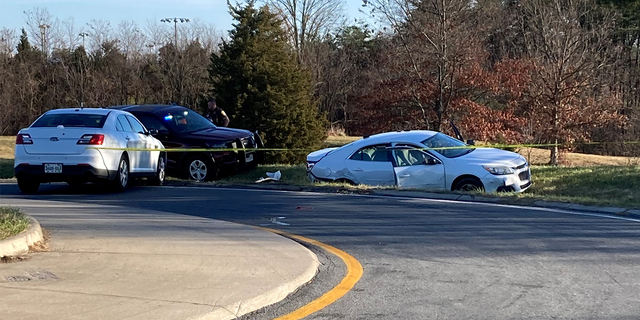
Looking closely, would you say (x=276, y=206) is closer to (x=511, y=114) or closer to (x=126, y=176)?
(x=126, y=176)

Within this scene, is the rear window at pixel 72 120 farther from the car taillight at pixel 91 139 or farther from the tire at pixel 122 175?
the tire at pixel 122 175

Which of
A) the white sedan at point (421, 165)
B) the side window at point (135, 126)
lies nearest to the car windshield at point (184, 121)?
the side window at point (135, 126)

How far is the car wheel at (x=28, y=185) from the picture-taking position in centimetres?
1386

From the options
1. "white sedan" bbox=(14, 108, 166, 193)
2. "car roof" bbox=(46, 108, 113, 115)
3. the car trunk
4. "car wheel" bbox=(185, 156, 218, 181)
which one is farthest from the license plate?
"car wheel" bbox=(185, 156, 218, 181)

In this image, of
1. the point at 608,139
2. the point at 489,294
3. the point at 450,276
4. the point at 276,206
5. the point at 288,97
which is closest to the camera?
the point at 489,294

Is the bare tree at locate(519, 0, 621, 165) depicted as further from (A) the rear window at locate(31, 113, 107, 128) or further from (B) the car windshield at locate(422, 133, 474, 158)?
(A) the rear window at locate(31, 113, 107, 128)

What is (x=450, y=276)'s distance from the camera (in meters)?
6.86

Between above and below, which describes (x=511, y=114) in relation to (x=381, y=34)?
below

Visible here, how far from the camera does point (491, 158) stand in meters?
14.0

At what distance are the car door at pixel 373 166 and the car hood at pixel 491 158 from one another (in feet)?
4.47

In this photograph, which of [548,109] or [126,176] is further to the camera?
[548,109]

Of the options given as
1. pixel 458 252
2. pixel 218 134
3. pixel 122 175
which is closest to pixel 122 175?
pixel 122 175

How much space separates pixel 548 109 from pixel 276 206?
19.3m

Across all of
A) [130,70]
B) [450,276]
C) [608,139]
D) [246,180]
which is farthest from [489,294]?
[130,70]
